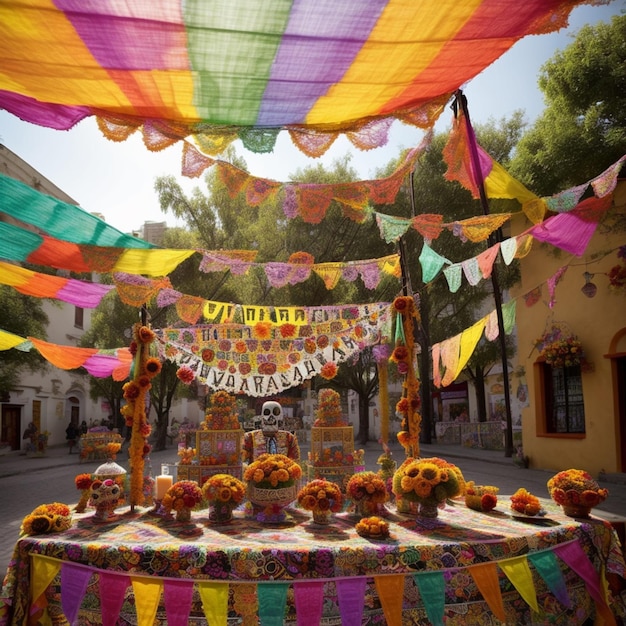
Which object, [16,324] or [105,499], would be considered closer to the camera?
[105,499]

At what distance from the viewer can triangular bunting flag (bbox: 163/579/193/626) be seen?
3.54m

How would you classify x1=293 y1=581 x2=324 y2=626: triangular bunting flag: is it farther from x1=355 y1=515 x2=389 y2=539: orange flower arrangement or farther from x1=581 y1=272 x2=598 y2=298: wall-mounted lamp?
x1=581 y1=272 x2=598 y2=298: wall-mounted lamp

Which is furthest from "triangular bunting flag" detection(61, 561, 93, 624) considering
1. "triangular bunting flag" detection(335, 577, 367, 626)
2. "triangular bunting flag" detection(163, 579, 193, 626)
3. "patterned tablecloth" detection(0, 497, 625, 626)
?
"triangular bunting flag" detection(335, 577, 367, 626)

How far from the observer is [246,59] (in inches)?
149

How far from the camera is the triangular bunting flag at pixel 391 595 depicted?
3.54 metres

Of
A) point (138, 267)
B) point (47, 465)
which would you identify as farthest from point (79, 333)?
point (138, 267)

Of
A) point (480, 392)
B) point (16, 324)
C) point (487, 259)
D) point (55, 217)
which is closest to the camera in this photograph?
point (55, 217)

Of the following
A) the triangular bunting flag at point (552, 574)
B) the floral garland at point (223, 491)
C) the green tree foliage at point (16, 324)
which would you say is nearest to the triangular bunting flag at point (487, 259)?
the triangular bunting flag at point (552, 574)

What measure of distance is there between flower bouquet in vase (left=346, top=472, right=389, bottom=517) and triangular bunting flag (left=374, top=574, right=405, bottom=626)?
115 centimetres

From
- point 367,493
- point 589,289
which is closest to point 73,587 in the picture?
point 367,493

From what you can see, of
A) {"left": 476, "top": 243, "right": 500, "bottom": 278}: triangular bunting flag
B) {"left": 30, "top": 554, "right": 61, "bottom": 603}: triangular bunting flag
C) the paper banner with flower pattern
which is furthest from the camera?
the paper banner with flower pattern

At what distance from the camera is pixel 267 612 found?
11.6ft

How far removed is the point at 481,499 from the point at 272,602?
2553 mm

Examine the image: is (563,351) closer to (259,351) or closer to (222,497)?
(259,351)
